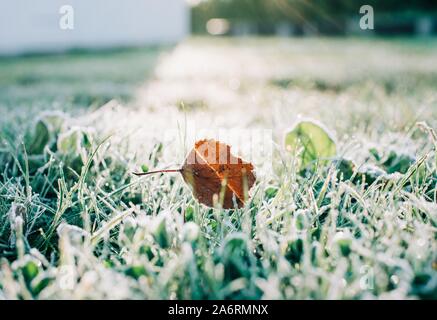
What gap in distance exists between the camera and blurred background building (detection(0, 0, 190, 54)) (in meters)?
9.10

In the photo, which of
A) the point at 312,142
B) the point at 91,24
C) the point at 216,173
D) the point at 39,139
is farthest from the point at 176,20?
A: the point at 216,173

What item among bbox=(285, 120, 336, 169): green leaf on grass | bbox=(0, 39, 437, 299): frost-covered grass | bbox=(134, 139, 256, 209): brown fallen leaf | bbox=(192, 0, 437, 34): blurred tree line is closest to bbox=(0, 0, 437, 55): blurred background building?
bbox=(192, 0, 437, 34): blurred tree line

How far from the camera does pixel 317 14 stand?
18109 millimetres

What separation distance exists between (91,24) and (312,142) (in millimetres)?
10375

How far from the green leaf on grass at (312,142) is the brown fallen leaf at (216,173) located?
0.25 metres

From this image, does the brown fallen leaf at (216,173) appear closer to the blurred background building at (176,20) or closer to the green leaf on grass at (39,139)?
the green leaf on grass at (39,139)

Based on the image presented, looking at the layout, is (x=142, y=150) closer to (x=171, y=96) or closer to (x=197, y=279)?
(x=197, y=279)

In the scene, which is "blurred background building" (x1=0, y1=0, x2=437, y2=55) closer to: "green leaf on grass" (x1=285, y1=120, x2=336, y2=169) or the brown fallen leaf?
"green leaf on grass" (x1=285, y1=120, x2=336, y2=169)

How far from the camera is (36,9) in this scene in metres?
9.19

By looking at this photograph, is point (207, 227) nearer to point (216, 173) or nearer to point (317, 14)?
point (216, 173)

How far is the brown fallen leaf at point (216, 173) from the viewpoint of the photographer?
85 centimetres
